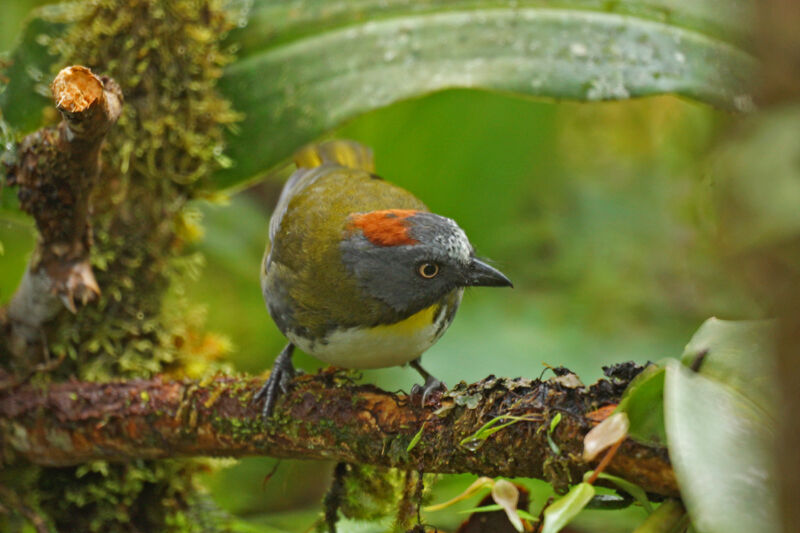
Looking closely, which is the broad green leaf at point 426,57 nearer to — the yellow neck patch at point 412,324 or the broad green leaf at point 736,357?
the yellow neck patch at point 412,324

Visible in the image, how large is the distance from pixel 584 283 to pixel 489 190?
4.00 ft

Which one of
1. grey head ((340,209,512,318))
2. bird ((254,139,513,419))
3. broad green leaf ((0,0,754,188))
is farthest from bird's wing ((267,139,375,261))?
grey head ((340,209,512,318))

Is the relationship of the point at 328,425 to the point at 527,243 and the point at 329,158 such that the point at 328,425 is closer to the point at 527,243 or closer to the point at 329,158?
the point at 329,158

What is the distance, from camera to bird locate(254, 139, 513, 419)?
2.28 meters

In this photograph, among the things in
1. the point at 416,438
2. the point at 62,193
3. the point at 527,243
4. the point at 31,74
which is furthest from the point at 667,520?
the point at 527,243

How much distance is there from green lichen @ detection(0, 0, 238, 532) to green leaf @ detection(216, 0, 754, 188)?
0.15m

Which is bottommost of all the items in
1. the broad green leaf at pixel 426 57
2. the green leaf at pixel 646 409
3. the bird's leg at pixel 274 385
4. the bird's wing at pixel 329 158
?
the bird's leg at pixel 274 385

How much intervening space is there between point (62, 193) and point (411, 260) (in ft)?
3.23

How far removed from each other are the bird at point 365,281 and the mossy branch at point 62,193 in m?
0.59

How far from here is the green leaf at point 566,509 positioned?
1246mm

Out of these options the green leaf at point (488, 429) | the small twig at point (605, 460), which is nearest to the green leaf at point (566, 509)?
the small twig at point (605, 460)

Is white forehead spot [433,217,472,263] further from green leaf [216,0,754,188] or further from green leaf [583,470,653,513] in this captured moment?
green leaf [583,470,653,513]

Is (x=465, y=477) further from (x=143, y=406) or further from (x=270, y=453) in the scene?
(x=143, y=406)

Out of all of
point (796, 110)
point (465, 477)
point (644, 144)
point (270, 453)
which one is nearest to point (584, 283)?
point (644, 144)
